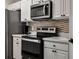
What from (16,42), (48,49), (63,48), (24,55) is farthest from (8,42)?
(63,48)

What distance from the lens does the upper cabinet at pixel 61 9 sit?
2996 mm

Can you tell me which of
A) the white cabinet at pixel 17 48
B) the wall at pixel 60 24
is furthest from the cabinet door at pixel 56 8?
the white cabinet at pixel 17 48

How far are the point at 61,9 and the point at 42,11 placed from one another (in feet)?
2.29

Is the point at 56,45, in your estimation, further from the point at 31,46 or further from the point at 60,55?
the point at 31,46

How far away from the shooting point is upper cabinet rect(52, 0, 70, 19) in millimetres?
2996

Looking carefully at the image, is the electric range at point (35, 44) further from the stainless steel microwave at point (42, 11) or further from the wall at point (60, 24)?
the stainless steel microwave at point (42, 11)

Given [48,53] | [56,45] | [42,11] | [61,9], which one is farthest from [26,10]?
→ [56,45]

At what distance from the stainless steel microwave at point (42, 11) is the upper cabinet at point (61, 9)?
0.10m

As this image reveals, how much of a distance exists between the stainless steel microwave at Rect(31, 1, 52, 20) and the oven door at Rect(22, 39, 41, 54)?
70 centimetres

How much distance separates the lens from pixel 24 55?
3.97 m

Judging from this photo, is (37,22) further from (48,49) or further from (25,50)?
(48,49)

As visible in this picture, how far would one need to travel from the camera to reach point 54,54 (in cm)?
295

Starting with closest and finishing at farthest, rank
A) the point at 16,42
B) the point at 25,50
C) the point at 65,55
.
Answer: the point at 65,55 < the point at 25,50 < the point at 16,42
